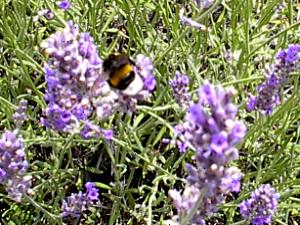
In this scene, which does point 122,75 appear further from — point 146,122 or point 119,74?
point 146,122

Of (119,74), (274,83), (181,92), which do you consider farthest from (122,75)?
(274,83)

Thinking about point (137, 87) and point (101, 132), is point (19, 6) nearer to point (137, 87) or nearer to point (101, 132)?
point (101, 132)

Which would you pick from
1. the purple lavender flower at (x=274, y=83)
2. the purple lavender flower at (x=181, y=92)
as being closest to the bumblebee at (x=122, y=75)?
the purple lavender flower at (x=181, y=92)

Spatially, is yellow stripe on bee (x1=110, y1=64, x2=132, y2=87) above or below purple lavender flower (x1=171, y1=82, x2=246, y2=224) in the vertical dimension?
above

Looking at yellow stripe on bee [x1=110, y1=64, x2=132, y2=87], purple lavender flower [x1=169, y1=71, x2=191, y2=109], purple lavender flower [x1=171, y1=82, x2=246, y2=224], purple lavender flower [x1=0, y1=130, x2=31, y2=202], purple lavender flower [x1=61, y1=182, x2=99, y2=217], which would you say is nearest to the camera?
purple lavender flower [x1=171, y1=82, x2=246, y2=224]

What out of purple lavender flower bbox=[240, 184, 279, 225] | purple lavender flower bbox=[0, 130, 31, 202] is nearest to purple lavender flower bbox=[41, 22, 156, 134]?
purple lavender flower bbox=[0, 130, 31, 202]

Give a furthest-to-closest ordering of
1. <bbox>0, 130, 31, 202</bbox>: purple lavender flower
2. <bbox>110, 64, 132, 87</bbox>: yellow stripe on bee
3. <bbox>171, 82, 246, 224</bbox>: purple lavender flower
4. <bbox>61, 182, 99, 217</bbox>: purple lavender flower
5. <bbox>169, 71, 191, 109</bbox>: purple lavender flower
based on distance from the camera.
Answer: <bbox>61, 182, 99, 217</bbox>: purple lavender flower
<bbox>169, 71, 191, 109</bbox>: purple lavender flower
<bbox>0, 130, 31, 202</bbox>: purple lavender flower
<bbox>110, 64, 132, 87</bbox>: yellow stripe on bee
<bbox>171, 82, 246, 224</bbox>: purple lavender flower

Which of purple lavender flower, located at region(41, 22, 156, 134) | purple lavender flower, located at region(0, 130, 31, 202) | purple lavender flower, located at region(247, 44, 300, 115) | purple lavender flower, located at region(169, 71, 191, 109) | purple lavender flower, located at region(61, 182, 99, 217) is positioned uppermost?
purple lavender flower, located at region(247, 44, 300, 115)

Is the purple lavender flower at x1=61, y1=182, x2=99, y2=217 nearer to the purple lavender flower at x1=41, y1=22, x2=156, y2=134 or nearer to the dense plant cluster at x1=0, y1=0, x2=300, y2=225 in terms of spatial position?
the dense plant cluster at x1=0, y1=0, x2=300, y2=225
